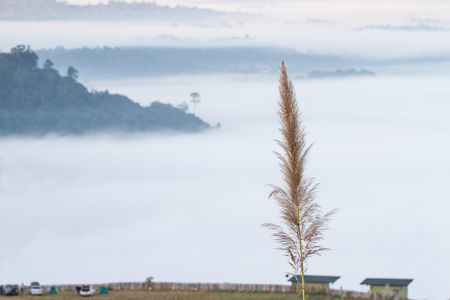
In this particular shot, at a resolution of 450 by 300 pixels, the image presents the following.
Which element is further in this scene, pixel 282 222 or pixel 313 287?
→ pixel 313 287

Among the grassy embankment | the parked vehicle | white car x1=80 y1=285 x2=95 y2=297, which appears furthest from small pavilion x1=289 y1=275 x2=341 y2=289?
the parked vehicle

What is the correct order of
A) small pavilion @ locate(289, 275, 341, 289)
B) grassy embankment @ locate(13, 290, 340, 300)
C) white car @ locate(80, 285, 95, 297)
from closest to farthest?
grassy embankment @ locate(13, 290, 340, 300)
white car @ locate(80, 285, 95, 297)
small pavilion @ locate(289, 275, 341, 289)

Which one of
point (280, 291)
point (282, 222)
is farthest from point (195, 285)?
point (282, 222)

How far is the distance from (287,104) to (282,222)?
2.53 metres

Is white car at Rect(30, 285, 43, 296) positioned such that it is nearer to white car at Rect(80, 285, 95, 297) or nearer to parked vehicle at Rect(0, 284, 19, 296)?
parked vehicle at Rect(0, 284, 19, 296)

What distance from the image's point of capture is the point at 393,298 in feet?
223

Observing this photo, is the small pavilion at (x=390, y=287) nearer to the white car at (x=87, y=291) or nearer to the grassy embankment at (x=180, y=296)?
the grassy embankment at (x=180, y=296)

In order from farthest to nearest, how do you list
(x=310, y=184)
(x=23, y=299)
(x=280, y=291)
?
1. (x=280, y=291)
2. (x=23, y=299)
3. (x=310, y=184)

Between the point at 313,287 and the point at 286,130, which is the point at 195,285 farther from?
the point at 286,130

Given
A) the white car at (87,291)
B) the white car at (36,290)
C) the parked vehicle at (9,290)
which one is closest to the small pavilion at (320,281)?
the white car at (87,291)

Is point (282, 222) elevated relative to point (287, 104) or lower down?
lower down

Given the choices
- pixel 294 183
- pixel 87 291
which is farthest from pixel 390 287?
pixel 294 183

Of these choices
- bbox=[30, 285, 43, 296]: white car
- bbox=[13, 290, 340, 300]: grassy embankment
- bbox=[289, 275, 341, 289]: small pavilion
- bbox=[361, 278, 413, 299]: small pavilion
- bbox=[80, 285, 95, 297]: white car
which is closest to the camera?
bbox=[13, 290, 340, 300]: grassy embankment

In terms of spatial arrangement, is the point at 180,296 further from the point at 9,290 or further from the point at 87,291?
the point at 9,290
